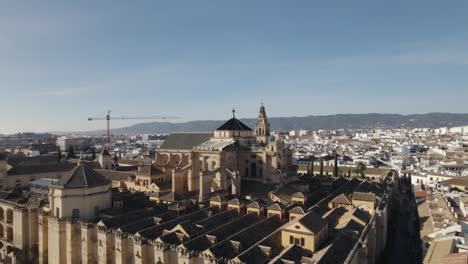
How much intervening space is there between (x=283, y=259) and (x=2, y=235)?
3713cm

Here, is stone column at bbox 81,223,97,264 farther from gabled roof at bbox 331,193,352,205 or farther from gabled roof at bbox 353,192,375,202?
gabled roof at bbox 353,192,375,202

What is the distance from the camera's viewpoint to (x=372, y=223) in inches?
1193

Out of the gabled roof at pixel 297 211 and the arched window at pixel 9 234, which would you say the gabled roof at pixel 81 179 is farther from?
the gabled roof at pixel 297 211

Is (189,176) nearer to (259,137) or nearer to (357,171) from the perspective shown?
(259,137)

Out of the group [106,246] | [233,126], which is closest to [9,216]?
[106,246]

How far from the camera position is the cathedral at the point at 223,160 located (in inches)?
1738

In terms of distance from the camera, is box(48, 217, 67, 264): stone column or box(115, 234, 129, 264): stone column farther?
box(48, 217, 67, 264): stone column

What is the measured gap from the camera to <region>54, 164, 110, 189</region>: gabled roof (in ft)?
113

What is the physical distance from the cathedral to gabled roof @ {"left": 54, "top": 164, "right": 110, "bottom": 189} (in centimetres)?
1162

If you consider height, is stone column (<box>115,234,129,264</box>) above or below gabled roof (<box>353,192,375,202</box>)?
below

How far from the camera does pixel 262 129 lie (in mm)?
53312

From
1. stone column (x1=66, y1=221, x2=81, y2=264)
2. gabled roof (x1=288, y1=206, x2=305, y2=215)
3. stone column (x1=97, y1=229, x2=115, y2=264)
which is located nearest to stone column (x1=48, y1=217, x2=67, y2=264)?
stone column (x1=66, y1=221, x2=81, y2=264)

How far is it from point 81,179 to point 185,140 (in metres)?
21.3

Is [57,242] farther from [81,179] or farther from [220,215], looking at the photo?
[220,215]
